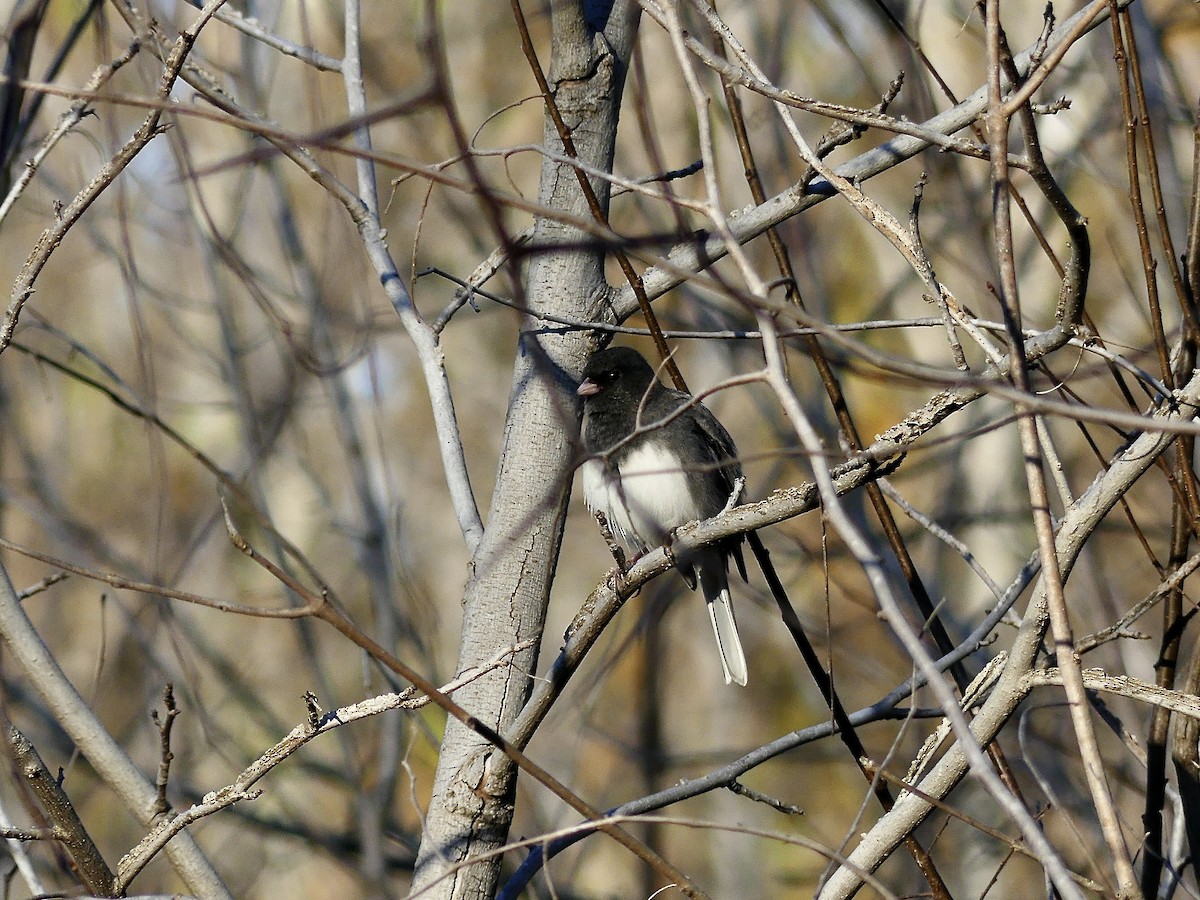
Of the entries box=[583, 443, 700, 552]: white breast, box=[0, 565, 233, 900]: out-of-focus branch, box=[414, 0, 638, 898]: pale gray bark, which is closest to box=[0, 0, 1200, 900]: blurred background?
box=[583, 443, 700, 552]: white breast

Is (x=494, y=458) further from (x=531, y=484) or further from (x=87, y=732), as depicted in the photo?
(x=87, y=732)

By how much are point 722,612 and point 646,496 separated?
0.43 meters

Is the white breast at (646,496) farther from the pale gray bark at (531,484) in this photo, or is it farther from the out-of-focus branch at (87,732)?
the out-of-focus branch at (87,732)

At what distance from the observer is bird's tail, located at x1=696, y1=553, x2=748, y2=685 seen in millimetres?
3094

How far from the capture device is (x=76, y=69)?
623cm

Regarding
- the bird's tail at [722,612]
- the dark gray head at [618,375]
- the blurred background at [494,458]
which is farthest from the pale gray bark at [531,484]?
the blurred background at [494,458]

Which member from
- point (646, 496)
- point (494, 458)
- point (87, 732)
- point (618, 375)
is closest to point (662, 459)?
point (646, 496)

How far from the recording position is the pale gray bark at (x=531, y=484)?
1734 mm

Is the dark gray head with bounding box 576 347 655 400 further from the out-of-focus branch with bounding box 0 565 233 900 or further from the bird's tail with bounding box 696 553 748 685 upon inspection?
the out-of-focus branch with bounding box 0 565 233 900

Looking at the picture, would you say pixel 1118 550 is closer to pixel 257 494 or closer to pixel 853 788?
pixel 853 788

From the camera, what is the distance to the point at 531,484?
6.10 ft

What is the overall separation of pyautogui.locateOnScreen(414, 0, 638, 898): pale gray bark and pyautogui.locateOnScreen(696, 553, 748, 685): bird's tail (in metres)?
1.30

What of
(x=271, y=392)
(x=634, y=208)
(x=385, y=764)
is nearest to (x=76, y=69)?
(x=271, y=392)

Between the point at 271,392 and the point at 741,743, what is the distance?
4.74m
